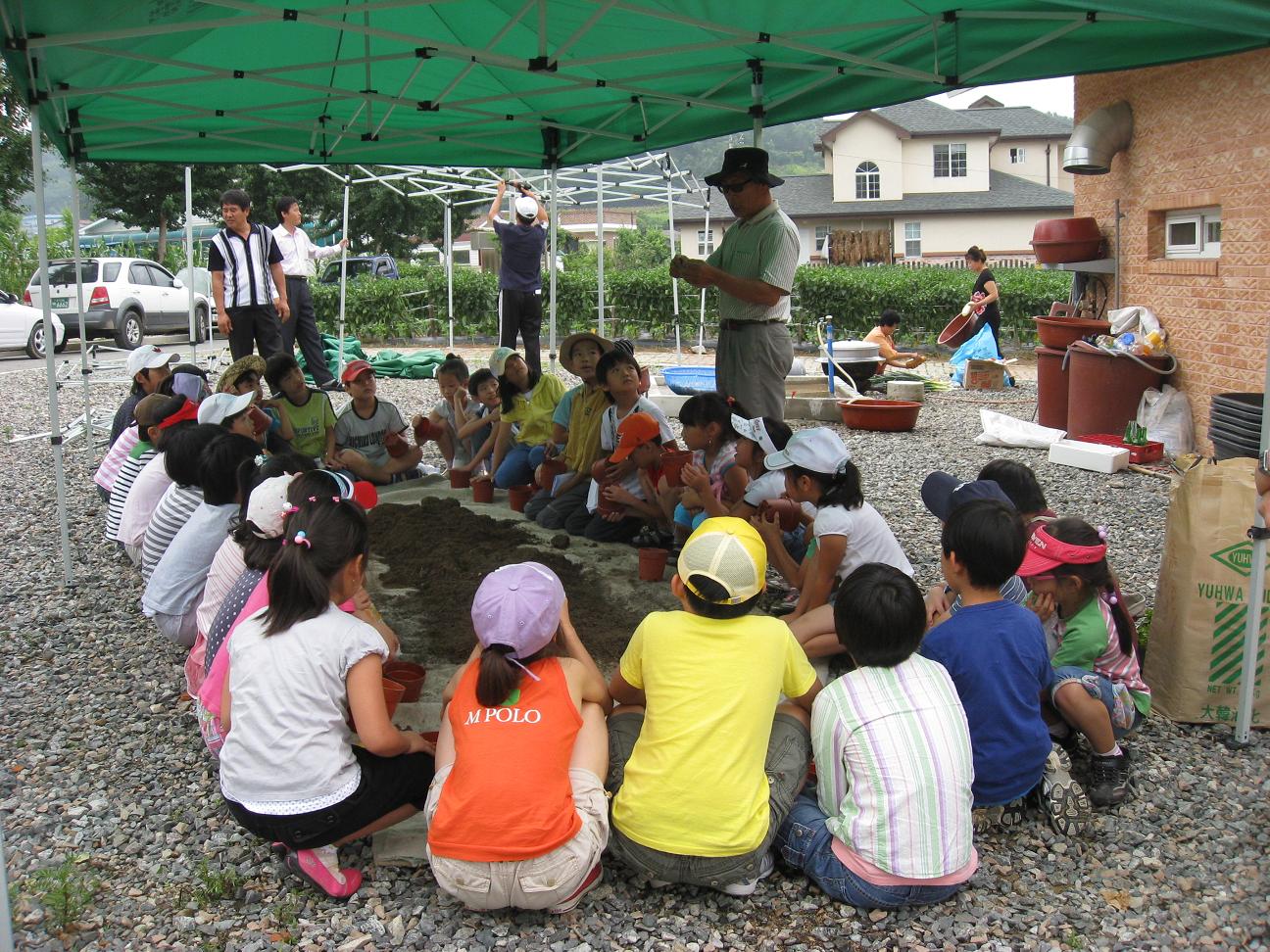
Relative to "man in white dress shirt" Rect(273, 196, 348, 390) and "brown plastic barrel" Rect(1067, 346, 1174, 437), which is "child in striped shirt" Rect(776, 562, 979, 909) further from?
"man in white dress shirt" Rect(273, 196, 348, 390)

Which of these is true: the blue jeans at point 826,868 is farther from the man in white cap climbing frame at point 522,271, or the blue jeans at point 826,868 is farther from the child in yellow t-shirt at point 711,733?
the man in white cap climbing frame at point 522,271

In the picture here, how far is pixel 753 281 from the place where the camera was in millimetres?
5223

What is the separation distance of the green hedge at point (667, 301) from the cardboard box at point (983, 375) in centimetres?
657

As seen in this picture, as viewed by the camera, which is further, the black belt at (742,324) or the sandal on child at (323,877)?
the black belt at (742,324)

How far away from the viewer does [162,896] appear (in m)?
2.66

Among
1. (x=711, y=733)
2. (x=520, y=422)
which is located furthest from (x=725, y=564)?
(x=520, y=422)

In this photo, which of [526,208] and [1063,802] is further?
[526,208]

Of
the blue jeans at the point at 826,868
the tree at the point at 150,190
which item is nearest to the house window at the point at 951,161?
the tree at the point at 150,190

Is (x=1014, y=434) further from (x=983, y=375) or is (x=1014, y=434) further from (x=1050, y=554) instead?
(x=1050, y=554)

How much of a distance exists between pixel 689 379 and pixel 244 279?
16.3ft

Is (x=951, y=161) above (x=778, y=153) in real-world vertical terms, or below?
below

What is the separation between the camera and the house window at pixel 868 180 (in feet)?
136

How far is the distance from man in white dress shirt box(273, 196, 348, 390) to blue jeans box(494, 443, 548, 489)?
4035 mm

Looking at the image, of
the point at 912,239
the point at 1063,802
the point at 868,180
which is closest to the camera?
the point at 1063,802
